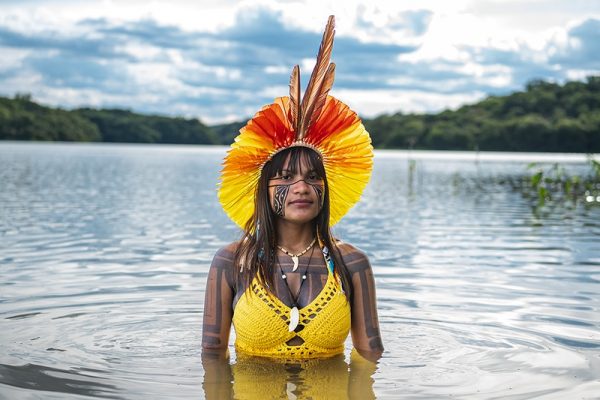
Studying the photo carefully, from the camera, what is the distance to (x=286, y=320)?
548 cm

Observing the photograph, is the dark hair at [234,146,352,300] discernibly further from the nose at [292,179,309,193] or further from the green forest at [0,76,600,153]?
the green forest at [0,76,600,153]

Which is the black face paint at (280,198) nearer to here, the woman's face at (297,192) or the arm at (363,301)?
the woman's face at (297,192)

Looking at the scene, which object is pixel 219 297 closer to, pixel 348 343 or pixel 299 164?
pixel 299 164

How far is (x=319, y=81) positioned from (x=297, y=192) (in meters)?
0.65

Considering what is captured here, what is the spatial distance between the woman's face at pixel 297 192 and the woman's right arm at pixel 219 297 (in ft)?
1.39

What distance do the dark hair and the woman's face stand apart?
0.02m

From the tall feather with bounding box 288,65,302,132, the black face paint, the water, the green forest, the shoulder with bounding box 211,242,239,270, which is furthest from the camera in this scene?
the green forest

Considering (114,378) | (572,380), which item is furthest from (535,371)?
(114,378)

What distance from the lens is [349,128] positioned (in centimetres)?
550

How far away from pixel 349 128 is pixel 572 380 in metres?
2.54

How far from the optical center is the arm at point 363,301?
18.3ft

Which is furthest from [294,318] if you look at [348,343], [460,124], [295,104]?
[460,124]

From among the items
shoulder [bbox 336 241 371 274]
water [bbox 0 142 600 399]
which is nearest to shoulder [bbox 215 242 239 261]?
shoulder [bbox 336 241 371 274]

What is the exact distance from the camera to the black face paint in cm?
545
